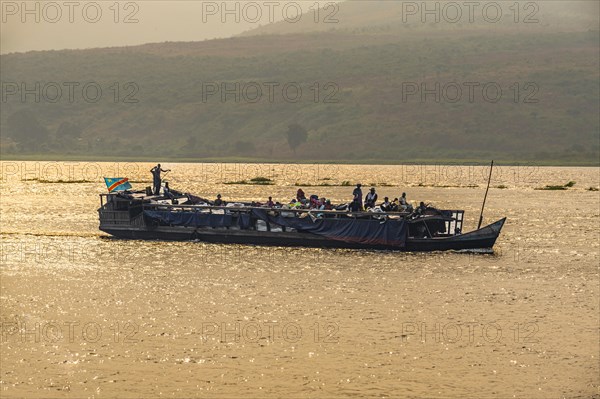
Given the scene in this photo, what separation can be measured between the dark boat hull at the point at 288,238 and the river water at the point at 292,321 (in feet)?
1.88

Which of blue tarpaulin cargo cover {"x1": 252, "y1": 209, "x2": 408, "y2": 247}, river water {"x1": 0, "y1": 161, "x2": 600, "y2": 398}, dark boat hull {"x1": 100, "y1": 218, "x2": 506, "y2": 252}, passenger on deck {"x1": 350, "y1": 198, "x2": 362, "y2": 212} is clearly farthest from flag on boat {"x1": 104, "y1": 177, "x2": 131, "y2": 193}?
passenger on deck {"x1": 350, "y1": 198, "x2": 362, "y2": 212}

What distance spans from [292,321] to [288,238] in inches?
661

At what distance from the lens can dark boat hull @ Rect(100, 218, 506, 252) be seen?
41.4m

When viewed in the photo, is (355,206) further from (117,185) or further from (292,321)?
(292,321)

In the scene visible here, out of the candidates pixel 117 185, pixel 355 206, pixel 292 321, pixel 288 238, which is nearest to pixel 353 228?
pixel 355 206

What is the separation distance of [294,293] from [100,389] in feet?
40.8

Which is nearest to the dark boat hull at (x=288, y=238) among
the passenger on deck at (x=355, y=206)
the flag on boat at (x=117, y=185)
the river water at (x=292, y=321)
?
the river water at (x=292, y=321)

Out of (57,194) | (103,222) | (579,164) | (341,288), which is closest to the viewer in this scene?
(341,288)

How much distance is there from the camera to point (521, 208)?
78.1 metres

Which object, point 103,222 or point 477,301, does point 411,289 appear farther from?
point 103,222

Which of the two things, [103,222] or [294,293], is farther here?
[103,222]

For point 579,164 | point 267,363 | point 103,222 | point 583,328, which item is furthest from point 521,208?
point 579,164

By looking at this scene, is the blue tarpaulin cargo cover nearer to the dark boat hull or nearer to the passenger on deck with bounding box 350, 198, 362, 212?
the dark boat hull

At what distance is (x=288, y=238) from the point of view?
142 feet
